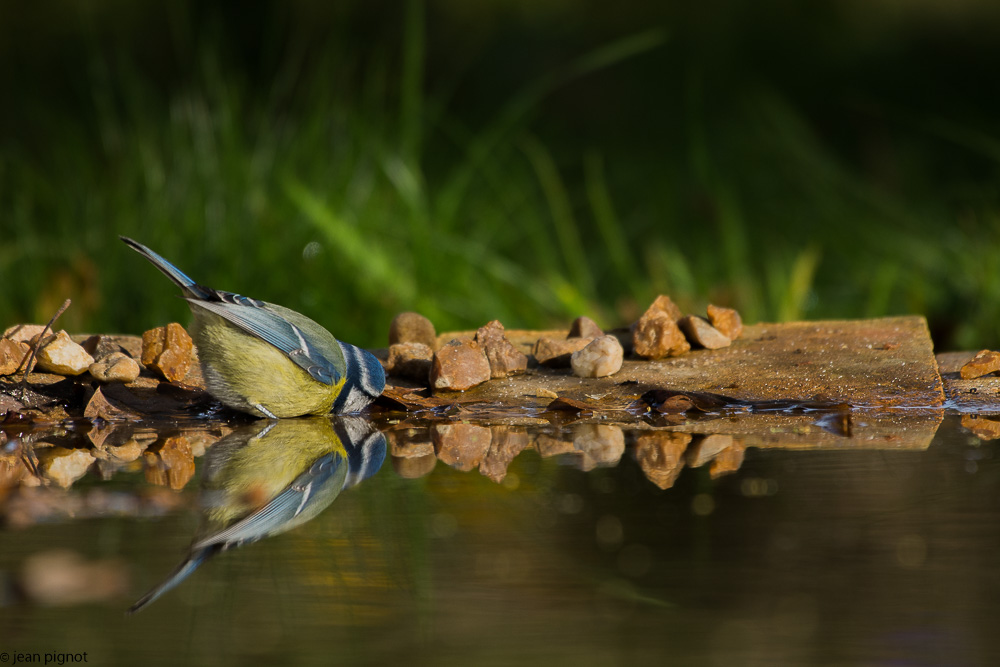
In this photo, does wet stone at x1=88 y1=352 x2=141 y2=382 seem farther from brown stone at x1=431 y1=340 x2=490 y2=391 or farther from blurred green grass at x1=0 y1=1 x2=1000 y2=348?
blurred green grass at x1=0 y1=1 x2=1000 y2=348

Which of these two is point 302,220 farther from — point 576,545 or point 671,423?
point 576,545

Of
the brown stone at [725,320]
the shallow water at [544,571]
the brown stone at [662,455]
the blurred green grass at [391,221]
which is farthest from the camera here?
the blurred green grass at [391,221]

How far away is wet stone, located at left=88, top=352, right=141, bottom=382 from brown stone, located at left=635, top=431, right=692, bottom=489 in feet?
2.91

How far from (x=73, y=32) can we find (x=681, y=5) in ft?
13.0

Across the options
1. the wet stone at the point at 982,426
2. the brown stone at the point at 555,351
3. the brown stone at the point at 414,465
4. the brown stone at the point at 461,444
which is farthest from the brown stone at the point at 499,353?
the wet stone at the point at 982,426

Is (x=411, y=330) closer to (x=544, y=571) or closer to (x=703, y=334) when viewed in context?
(x=703, y=334)

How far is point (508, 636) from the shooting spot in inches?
27.4

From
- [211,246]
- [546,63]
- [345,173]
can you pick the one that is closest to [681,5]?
[546,63]

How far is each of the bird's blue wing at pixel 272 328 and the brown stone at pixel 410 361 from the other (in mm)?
301

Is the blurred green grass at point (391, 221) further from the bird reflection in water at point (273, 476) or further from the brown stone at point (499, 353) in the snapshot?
the bird reflection in water at point (273, 476)

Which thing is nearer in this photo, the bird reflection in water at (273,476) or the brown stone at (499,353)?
the bird reflection in water at (273,476)

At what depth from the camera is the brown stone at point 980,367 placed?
1.80 meters

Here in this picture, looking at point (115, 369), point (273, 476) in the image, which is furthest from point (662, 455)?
point (115, 369)

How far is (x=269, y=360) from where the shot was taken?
1552 mm
